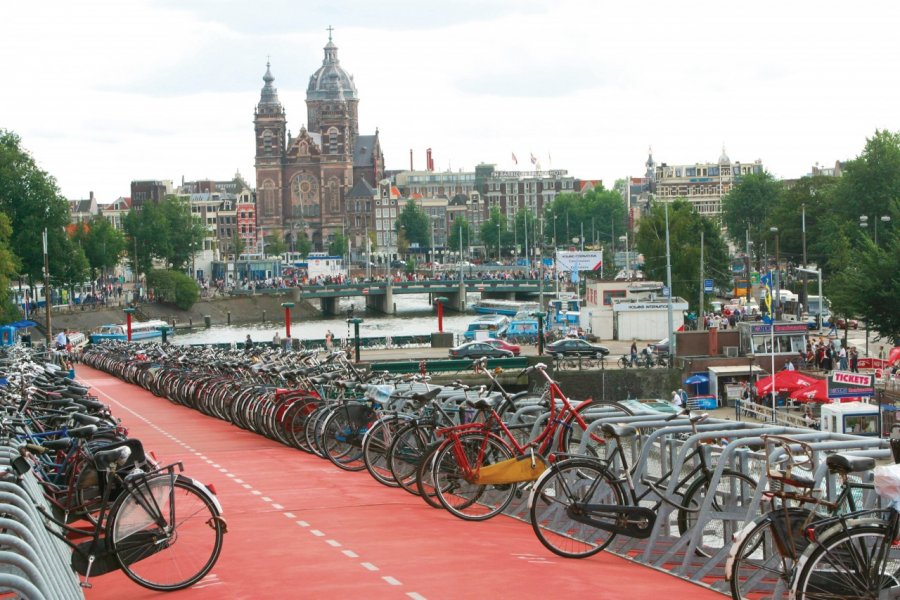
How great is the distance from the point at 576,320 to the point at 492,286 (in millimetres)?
50882

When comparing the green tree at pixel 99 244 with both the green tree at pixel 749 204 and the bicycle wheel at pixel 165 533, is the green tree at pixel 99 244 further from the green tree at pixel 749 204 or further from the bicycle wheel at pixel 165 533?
the bicycle wheel at pixel 165 533

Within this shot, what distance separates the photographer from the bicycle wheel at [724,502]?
1028 cm

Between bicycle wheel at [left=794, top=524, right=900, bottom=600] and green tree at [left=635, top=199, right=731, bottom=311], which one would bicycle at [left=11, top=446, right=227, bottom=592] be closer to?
bicycle wheel at [left=794, top=524, right=900, bottom=600]

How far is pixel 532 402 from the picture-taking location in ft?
46.0

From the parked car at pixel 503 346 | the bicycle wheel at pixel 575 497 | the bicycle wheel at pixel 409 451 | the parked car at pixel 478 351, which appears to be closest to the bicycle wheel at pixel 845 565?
the bicycle wheel at pixel 575 497

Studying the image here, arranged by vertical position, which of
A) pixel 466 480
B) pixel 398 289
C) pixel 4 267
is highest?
pixel 4 267

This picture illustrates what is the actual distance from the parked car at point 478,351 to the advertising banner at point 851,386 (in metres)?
16.6

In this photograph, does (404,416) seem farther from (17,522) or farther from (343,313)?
(343,313)

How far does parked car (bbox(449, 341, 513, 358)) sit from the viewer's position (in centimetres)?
5241

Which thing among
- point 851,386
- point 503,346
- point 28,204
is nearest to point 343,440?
point 851,386

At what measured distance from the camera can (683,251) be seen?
7756 cm

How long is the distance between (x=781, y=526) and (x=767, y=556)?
26.5 inches

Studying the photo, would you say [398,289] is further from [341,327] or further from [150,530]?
[150,530]

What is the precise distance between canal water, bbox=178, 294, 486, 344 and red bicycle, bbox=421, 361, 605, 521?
235 feet
